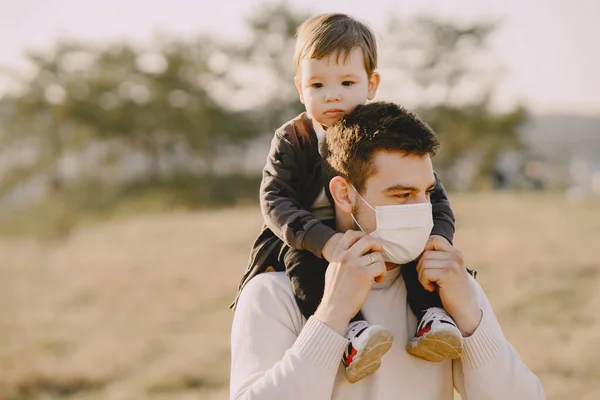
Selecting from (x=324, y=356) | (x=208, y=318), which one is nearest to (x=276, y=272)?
(x=324, y=356)

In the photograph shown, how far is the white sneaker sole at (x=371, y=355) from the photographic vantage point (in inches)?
80.0

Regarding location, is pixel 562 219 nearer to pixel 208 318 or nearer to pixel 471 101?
pixel 208 318

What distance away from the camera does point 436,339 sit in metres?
2.07

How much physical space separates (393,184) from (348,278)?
0.31m

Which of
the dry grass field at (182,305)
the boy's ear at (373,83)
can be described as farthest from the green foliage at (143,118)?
the boy's ear at (373,83)

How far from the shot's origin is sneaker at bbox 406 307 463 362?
81.7 inches

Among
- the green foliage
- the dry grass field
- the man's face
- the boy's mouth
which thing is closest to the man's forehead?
the man's face

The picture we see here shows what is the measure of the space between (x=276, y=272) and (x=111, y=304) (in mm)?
10026

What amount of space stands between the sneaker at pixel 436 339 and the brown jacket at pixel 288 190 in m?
0.35

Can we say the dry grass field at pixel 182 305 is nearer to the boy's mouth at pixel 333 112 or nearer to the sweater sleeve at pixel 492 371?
the sweater sleeve at pixel 492 371

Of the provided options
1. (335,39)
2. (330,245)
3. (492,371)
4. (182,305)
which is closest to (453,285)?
(492,371)

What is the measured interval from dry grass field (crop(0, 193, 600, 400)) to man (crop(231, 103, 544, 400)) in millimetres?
5337

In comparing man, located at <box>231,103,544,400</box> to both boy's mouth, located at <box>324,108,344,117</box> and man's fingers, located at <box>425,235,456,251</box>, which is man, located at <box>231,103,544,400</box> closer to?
man's fingers, located at <box>425,235,456,251</box>

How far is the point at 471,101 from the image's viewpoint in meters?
35.2
